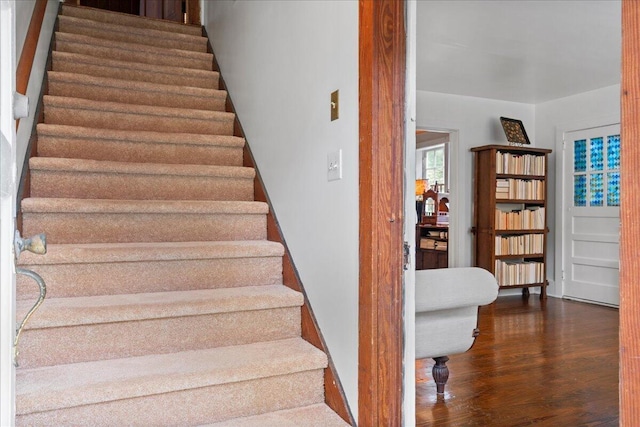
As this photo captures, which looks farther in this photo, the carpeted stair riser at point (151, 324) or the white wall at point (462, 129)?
the white wall at point (462, 129)

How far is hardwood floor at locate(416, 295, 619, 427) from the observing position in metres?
2.43

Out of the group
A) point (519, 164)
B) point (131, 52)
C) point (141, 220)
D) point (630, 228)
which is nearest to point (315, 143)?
point (141, 220)

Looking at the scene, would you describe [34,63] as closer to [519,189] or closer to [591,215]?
[519,189]

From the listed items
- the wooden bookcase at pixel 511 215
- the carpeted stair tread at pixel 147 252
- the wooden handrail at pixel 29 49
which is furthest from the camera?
the wooden bookcase at pixel 511 215

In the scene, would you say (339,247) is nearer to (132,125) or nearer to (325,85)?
(325,85)

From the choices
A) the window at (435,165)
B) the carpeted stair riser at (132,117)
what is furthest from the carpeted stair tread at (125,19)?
the window at (435,165)

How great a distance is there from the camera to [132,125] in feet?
9.95

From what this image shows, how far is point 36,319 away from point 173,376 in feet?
1.71

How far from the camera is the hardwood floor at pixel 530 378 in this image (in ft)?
7.96

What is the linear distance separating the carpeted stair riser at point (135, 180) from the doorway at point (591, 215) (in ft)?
13.9

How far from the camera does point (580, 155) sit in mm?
5660

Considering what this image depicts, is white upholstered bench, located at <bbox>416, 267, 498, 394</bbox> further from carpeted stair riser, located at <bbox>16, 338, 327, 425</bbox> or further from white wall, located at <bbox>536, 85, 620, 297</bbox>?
white wall, located at <bbox>536, 85, 620, 297</bbox>

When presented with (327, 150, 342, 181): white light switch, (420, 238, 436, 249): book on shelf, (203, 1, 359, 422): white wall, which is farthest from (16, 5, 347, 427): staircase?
(420, 238, 436, 249): book on shelf

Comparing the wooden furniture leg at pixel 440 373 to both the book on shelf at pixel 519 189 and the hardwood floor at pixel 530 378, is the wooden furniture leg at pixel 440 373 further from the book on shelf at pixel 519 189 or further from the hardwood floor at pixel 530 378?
the book on shelf at pixel 519 189
